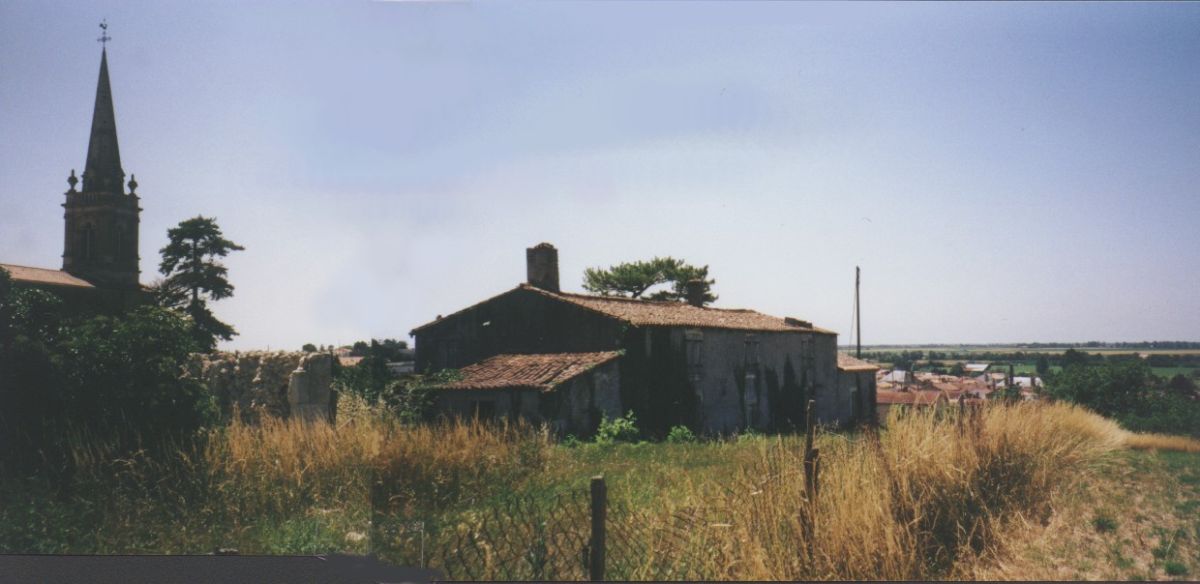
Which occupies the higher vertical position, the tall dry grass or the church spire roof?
the church spire roof

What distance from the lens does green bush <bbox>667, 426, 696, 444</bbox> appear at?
61.6 ft

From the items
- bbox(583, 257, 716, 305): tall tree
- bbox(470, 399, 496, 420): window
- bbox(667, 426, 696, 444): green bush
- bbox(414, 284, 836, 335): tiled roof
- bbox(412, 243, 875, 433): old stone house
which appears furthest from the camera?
bbox(583, 257, 716, 305): tall tree

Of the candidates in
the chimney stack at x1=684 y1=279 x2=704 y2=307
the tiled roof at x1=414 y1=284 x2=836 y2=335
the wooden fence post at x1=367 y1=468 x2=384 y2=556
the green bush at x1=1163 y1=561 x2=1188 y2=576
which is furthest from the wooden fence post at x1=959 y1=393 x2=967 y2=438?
the chimney stack at x1=684 y1=279 x2=704 y2=307

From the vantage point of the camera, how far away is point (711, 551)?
5504 millimetres

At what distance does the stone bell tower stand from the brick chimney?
1166 cm

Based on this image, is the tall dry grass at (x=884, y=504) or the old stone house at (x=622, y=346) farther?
the old stone house at (x=622, y=346)

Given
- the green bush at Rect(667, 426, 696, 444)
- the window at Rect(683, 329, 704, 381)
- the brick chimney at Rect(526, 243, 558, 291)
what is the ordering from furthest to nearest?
the brick chimney at Rect(526, 243, 558, 291)
the window at Rect(683, 329, 704, 381)
the green bush at Rect(667, 426, 696, 444)

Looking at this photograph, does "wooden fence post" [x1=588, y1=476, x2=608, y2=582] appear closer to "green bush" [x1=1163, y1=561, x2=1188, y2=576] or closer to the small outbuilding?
"green bush" [x1=1163, y1=561, x2=1188, y2=576]

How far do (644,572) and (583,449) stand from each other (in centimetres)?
963

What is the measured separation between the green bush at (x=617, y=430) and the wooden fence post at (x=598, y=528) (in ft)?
39.2

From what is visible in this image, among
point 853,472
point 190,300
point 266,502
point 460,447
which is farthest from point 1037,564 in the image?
point 190,300

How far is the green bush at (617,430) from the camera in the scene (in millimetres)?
17266

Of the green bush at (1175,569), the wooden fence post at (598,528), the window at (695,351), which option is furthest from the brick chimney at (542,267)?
the green bush at (1175,569)

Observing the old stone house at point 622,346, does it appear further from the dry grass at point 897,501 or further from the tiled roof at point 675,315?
the dry grass at point 897,501
